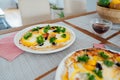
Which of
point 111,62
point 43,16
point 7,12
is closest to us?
point 111,62

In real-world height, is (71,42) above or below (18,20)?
above

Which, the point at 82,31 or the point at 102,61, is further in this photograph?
the point at 82,31

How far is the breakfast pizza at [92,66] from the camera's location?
633mm

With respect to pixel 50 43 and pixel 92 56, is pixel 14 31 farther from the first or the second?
pixel 92 56

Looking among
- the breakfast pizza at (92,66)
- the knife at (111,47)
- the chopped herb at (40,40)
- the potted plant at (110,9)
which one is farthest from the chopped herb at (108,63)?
the potted plant at (110,9)

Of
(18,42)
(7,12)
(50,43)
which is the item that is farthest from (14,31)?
(7,12)

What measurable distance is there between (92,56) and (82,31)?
1.39 ft

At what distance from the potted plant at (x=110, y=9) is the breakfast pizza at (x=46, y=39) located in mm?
372

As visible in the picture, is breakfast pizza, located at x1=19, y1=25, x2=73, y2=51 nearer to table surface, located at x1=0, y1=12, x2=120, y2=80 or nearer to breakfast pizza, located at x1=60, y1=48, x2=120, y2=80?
table surface, located at x1=0, y1=12, x2=120, y2=80

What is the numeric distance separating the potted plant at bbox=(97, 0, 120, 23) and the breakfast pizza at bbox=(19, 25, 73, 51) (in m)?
0.37

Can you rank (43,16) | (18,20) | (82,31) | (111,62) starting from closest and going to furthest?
(111,62) → (82,31) → (43,16) → (18,20)

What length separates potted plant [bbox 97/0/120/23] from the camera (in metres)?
1.16

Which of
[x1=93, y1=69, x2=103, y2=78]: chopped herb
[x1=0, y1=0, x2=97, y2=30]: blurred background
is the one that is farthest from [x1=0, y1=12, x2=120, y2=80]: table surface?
[x1=0, y1=0, x2=97, y2=30]: blurred background

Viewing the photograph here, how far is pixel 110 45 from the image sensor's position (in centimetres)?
93
